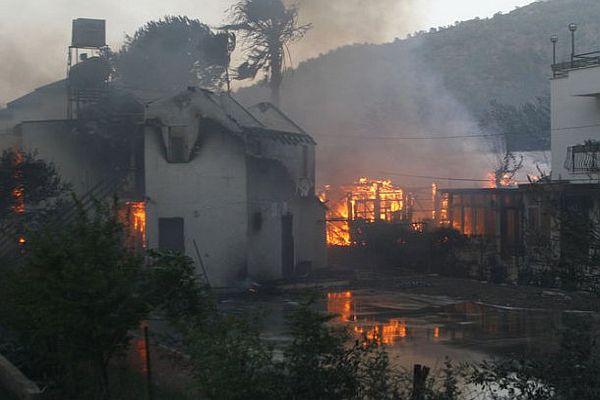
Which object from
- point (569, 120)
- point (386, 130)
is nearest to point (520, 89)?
point (386, 130)

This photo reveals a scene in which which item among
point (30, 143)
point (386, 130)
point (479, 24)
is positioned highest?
point (479, 24)

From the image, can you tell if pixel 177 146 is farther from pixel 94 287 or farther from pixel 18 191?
pixel 94 287

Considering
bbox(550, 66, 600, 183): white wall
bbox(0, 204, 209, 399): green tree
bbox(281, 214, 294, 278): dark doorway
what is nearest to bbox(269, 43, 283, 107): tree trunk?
bbox(281, 214, 294, 278): dark doorway

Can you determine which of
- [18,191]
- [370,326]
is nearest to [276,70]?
[18,191]

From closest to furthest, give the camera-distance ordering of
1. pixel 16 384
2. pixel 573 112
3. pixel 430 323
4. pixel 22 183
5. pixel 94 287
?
pixel 94 287 < pixel 16 384 < pixel 430 323 < pixel 22 183 < pixel 573 112

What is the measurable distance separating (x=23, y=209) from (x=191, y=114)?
671cm

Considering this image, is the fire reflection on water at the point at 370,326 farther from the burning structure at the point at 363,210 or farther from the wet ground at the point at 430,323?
the burning structure at the point at 363,210

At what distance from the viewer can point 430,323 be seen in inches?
797

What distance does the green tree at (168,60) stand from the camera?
55156 mm

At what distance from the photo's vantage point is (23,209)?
26.8 m

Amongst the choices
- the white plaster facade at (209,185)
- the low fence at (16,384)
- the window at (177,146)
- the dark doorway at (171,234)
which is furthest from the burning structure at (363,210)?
the low fence at (16,384)

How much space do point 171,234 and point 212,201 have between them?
1.97 metres

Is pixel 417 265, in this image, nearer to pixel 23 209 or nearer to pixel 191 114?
pixel 191 114

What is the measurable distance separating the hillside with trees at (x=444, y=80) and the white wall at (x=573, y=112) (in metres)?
29.6
